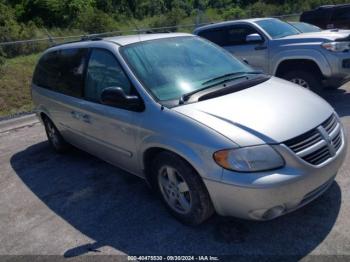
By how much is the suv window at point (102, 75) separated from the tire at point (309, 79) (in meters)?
4.01

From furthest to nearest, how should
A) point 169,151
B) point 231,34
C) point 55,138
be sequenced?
point 231,34 → point 55,138 → point 169,151

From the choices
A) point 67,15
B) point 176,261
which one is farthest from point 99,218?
point 67,15

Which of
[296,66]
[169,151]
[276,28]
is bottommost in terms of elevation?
[296,66]

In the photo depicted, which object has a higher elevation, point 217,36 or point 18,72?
point 217,36

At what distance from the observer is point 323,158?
312 cm

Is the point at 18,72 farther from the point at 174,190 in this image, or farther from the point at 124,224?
the point at 174,190

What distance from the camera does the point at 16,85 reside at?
12.0 meters

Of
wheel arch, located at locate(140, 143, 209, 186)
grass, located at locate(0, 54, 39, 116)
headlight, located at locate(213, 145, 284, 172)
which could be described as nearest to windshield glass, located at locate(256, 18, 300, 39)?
wheel arch, located at locate(140, 143, 209, 186)

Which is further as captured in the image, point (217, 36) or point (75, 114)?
point (217, 36)

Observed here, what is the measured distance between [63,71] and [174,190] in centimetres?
256

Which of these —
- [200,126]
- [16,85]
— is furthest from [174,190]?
[16,85]

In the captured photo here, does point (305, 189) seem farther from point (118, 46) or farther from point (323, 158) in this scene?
point (118, 46)

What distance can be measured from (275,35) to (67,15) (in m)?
21.5

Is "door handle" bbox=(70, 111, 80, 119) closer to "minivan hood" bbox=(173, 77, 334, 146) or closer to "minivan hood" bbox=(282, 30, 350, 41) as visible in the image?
"minivan hood" bbox=(173, 77, 334, 146)
